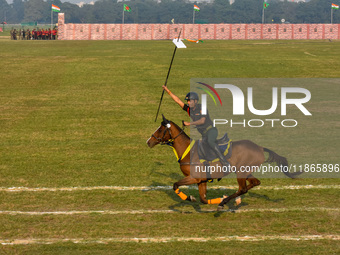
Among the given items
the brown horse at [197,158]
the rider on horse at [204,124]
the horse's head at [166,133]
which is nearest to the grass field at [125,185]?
the brown horse at [197,158]

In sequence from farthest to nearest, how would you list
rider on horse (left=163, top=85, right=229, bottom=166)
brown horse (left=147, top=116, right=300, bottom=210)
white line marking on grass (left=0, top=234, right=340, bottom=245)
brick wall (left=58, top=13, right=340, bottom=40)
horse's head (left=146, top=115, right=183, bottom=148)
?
brick wall (left=58, top=13, right=340, bottom=40) < horse's head (left=146, top=115, right=183, bottom=148) < brown horse (left=147, top=116, right=300, bottom=210) < rider on horse (left=163, top=85, right=229, bottom=166) < white line marking on grass (left=0, top=234, right=340, bottom=245)

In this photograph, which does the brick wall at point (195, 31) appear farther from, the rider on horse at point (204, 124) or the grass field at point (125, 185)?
the rider on horse at point (204, 124)

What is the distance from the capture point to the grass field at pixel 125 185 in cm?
1220

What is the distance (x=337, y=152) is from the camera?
68.9ft

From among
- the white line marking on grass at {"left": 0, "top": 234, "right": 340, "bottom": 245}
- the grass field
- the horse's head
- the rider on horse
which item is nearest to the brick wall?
the grass field

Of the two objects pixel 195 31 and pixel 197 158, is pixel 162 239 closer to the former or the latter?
pixel 197 158

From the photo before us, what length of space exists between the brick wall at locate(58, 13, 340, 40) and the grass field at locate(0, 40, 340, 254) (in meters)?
64.4

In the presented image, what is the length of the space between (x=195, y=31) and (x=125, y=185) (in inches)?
3639

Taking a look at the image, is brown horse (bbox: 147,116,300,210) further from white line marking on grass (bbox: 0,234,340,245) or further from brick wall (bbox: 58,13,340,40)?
brick wall (bbox: 58,13,340,40)

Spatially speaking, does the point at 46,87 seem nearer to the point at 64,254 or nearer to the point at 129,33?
the point at 64,254

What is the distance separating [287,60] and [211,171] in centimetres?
3967

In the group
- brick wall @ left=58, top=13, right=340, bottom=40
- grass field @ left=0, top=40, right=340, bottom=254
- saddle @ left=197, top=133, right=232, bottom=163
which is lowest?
grass field @ left=0, top=40, right=340, bottom=254

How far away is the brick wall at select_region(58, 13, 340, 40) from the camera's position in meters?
103

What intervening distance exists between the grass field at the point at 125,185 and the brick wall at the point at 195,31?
211ft
